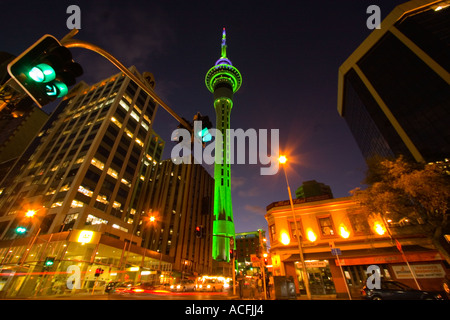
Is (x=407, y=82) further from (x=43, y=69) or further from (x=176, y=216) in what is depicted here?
(x=176, y=216)

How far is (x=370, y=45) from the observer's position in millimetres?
59719

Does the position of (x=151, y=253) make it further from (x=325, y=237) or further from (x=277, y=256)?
(x=325, y=237)

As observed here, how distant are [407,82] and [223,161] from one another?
5324 cm

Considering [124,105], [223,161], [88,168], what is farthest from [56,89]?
[223,161]

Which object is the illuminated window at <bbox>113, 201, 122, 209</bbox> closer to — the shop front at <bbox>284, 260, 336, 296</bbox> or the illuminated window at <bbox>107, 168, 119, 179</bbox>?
the illuminated window at <bbox>107, 168, 119, 179</bbox>

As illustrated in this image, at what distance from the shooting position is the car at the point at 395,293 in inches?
514

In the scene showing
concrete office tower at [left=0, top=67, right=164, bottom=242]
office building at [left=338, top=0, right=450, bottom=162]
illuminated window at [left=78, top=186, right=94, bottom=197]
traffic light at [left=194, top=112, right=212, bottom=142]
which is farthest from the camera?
illuminated window at [left=78, top=186, right=94, bottom=197]

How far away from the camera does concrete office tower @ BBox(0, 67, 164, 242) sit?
43.0 metres

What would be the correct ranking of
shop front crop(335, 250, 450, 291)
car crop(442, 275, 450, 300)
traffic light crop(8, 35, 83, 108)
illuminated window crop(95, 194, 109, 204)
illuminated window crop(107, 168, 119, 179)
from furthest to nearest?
illuminated window crop(107, 168, 119, 179) → illuminated window crop(95, 194, 109, 204) → shop front crop(335, 250, 450, 291) → car crop(442, 275, 450, 300) → traffic light crop(8, 35, 83, 108)

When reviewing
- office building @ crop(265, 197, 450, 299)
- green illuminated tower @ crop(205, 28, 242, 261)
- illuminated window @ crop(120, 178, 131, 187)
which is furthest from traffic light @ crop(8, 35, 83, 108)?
illuminated window @ crop(120, 178, 131, 187)

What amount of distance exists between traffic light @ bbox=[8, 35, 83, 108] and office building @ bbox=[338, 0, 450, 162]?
48869 mm

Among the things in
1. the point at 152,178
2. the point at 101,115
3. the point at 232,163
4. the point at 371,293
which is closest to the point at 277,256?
the point at 371,293

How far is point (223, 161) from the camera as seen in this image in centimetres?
7181
